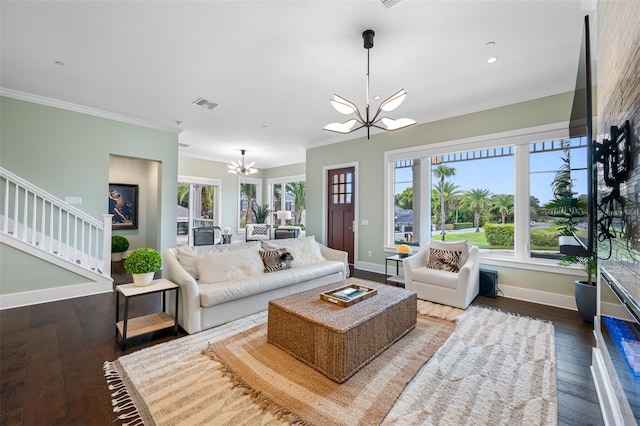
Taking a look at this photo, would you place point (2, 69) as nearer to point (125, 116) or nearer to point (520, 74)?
point (125, 116)

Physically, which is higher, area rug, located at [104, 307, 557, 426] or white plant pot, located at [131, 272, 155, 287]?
white plant pot, located at [131, 272, 155, 287]

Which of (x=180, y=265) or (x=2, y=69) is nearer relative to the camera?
(x=180, y=265)

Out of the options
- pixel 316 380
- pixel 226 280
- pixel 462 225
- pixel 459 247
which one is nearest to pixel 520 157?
pixel 462 225

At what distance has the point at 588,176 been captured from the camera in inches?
64.6

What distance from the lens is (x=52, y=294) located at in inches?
144

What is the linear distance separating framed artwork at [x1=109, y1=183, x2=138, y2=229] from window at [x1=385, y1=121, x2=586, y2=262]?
6.25m

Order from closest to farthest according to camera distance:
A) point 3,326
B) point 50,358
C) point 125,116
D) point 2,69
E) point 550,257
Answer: point 50,358
point 3,326
point 2,69
point 550,257
point 125,116

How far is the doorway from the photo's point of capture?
5934 mm

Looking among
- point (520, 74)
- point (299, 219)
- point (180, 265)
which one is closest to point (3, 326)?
point (180, 265)

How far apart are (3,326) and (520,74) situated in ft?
20.9

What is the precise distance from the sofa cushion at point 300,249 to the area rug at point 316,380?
4.75ft

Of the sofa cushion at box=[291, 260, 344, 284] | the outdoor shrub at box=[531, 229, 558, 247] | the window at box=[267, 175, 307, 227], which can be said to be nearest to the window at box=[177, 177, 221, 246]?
the window at box=[267, 175, 307, 227]

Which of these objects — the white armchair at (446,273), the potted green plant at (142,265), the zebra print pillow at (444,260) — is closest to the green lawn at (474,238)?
the white armchair at (446,273)

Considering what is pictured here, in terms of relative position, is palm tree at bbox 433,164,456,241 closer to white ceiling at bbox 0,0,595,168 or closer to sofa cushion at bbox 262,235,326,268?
white ceiling at bbox 0,0,595,168
